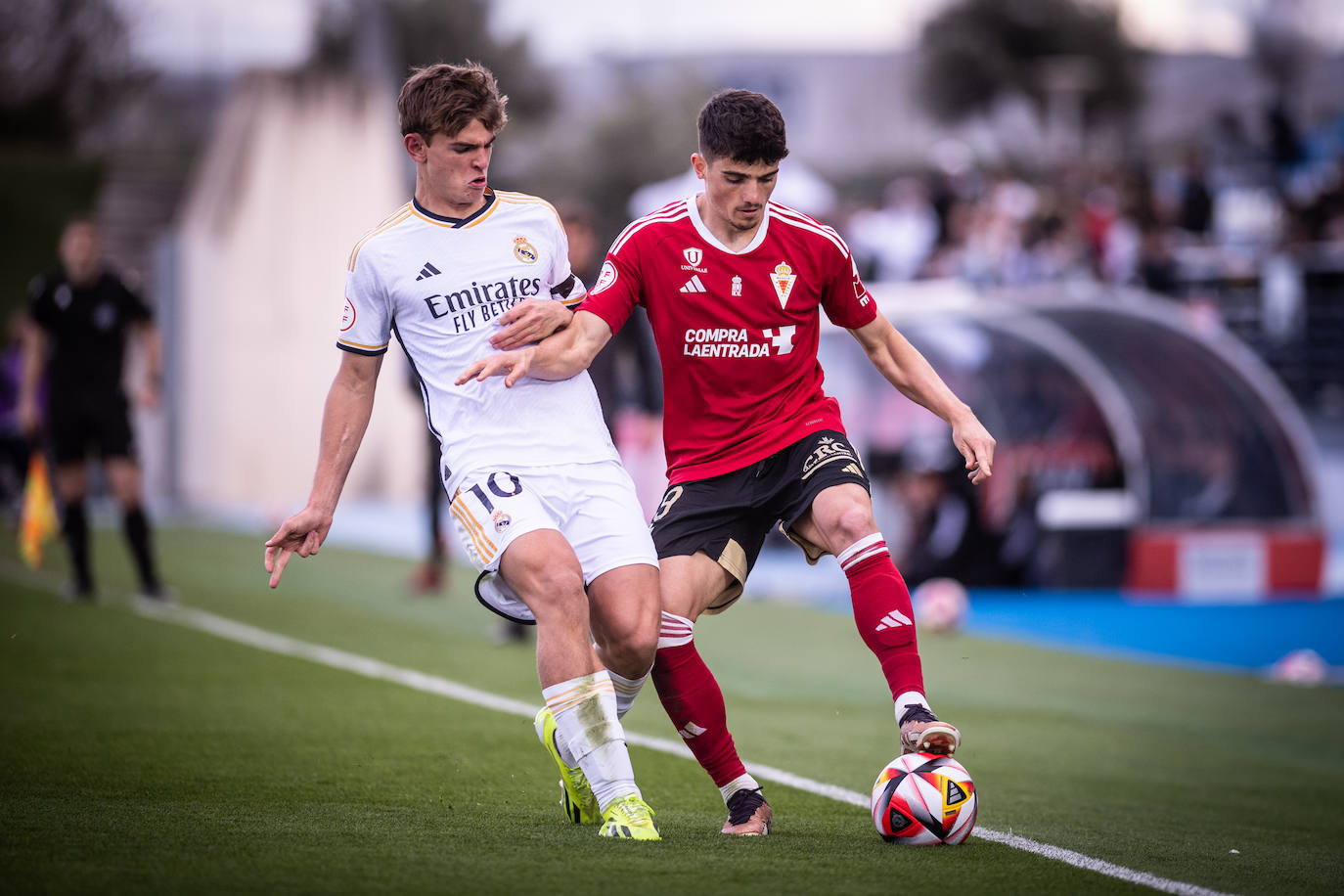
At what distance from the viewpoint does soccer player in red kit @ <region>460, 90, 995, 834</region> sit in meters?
5.00

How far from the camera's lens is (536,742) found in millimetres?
6887

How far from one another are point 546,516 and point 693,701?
2.55 ft

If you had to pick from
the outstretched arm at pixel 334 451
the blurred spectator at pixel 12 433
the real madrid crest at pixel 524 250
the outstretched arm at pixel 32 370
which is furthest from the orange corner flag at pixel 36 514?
the real madrid crest at pixel 524 250

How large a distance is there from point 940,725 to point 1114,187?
2412 centimetres

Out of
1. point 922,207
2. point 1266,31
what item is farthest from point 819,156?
point 922,207

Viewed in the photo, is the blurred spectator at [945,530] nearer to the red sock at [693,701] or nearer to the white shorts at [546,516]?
the red sock at [693,701]

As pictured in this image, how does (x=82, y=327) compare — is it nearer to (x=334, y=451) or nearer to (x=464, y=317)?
(x=334, y=451)

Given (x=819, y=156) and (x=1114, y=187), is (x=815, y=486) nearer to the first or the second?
(x=1114, y=187)

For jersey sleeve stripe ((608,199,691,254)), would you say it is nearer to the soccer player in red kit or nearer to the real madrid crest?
the soccer player in red kit

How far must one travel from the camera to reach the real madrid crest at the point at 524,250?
16.3 feet

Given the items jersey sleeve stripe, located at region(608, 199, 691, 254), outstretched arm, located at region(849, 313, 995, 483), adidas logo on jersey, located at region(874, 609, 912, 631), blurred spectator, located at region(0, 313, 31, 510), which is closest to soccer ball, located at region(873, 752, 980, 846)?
adidas logo on jersey, located at region(874, 609, 912, 631)

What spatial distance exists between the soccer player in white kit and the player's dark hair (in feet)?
1.98

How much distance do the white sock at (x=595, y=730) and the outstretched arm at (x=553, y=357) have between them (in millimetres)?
926

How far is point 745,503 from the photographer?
5227 millimetres
